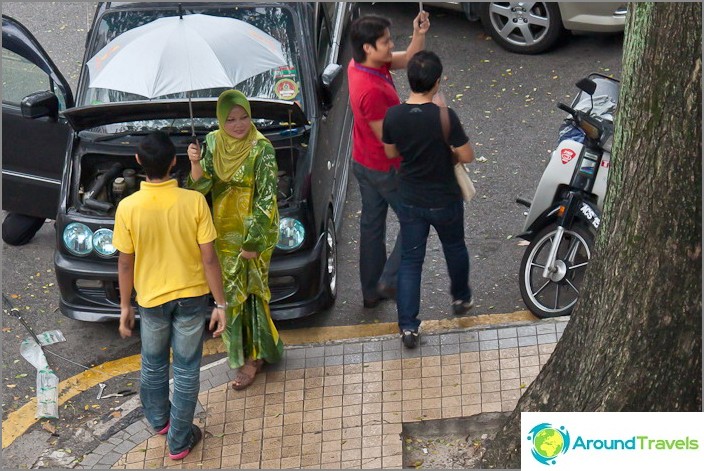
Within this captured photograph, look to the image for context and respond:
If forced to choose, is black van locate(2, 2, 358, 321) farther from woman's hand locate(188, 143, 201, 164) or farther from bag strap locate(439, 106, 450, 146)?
bag strap locate(439, 106, 450, 146)

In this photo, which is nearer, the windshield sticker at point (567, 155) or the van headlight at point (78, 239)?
the windshield sticker at point (567, 155)

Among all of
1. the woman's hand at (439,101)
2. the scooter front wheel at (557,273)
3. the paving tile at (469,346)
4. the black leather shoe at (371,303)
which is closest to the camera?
the woman's hand at (439,101)

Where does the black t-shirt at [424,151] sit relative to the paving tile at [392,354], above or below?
above

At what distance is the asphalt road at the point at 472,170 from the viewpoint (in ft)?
25.0

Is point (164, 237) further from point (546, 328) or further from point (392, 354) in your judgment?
point (546, 328)

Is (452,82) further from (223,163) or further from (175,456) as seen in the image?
(175,456)

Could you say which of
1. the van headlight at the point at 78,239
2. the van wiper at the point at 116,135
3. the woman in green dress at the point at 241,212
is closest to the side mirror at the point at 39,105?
the van wiper at the point at 116,135

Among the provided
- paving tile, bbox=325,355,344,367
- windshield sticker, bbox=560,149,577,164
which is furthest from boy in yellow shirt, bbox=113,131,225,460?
windshield sticker, bbox=560,149,577,164

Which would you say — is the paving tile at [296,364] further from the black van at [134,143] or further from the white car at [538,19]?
the white car at [538,19]

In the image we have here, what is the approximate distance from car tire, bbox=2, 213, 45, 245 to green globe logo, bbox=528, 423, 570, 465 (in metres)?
4.81

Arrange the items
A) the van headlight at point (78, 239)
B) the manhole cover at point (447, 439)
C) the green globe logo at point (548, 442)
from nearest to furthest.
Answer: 1. the green globe logo at point (548, 442)
2. the manhole cover at point (447, 439)
3. the van headlight at point (78, 239)

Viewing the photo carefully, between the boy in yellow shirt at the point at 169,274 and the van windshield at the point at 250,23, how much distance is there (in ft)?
5.91

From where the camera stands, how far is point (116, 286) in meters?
7.24

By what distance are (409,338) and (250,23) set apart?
8.49 feet
